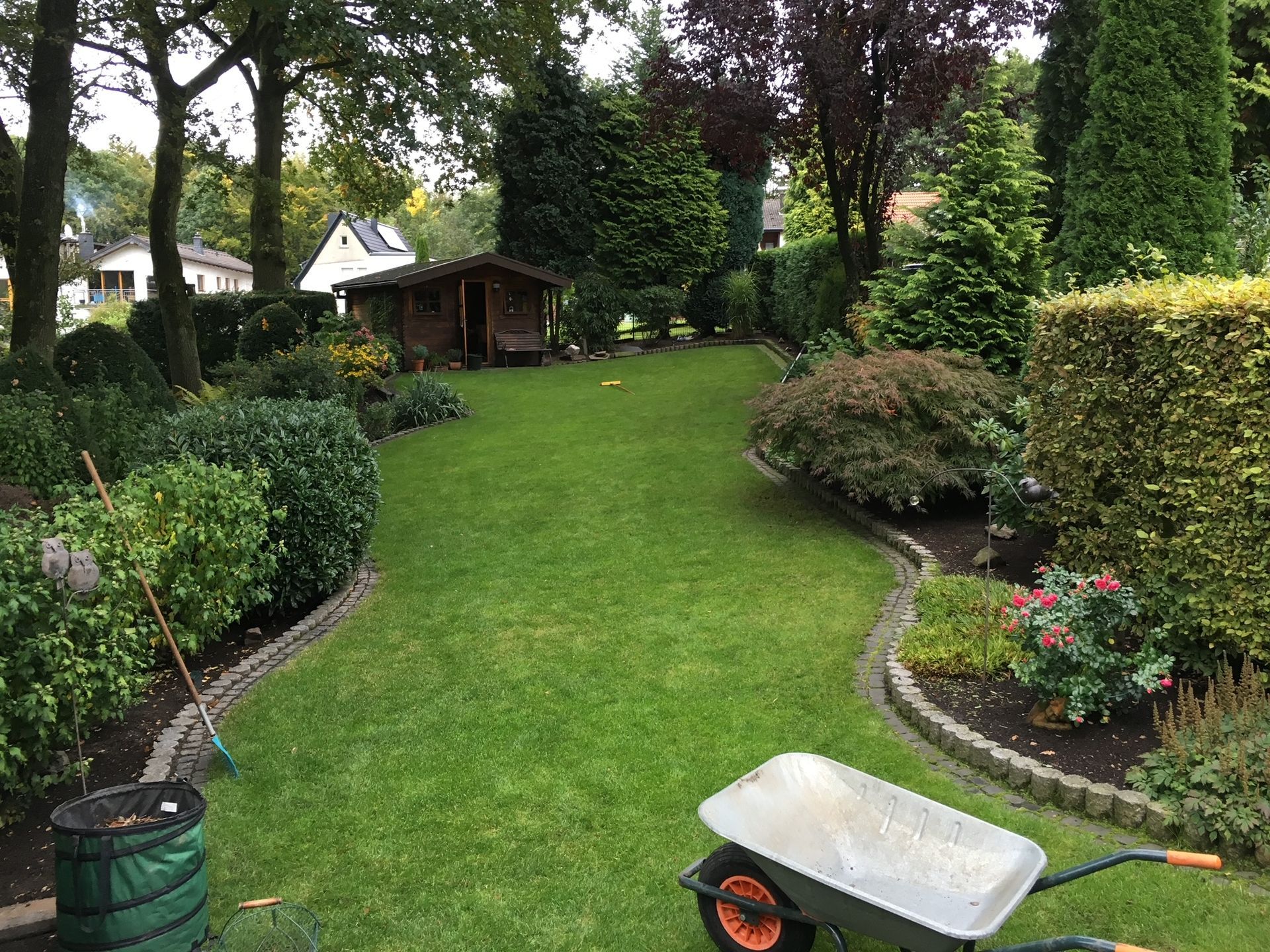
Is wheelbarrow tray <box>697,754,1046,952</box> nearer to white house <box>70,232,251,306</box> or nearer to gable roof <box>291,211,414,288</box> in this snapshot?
gable roof <box>291,211,414,288</box>

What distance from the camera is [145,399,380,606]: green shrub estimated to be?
291 inches

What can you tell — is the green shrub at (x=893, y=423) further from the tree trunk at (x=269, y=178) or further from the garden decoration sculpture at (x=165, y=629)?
the tree trunk at (x=269, y=178)

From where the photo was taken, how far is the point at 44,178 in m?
12.1

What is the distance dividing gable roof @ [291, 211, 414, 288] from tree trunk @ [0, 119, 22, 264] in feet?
98.4

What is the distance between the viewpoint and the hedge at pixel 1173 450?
504cm

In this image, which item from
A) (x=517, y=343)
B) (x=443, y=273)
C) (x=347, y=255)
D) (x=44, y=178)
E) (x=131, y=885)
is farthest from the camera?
(x=347, y=255)

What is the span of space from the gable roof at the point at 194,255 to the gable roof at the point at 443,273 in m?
28.2

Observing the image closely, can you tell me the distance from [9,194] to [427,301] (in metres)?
11.3

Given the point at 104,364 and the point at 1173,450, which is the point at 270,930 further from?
the point at 104,364

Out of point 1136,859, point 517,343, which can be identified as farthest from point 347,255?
point 1136,859

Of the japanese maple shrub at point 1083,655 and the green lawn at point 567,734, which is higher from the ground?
the japanese maple shrub at point 1083,655

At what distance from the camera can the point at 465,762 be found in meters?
4.96

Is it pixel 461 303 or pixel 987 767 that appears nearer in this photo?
pixel 987 767

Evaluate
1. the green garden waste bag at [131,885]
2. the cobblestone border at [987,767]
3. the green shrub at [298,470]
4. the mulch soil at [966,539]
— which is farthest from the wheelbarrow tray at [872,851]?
the green shrub at [298,470]
